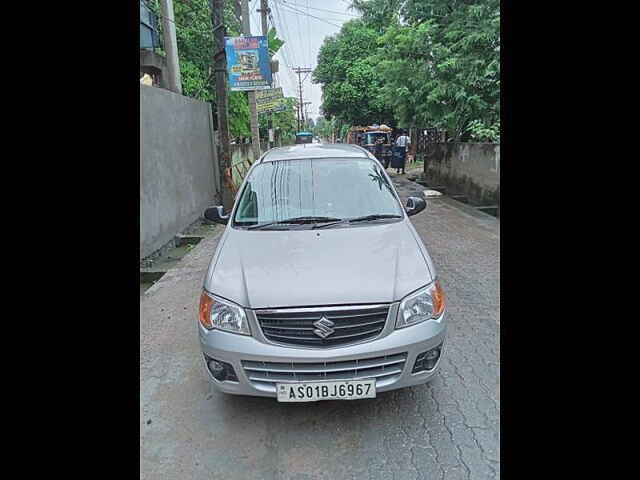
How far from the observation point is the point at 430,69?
1027 centimetres

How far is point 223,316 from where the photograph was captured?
2.49 meters

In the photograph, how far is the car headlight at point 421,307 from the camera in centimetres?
243

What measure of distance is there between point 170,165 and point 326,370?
606 centimetres

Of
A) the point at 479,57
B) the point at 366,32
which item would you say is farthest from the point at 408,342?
the point at 366,32

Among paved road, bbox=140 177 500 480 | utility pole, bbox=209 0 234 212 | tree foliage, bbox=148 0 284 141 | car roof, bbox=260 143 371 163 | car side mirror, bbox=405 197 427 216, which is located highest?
tree foliage, bbox=148 0 284 141

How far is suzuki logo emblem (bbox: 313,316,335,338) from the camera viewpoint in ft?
7.66

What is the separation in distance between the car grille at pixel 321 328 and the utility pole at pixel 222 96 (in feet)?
23.6

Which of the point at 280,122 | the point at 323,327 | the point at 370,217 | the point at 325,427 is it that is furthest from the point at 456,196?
the point at 280,122

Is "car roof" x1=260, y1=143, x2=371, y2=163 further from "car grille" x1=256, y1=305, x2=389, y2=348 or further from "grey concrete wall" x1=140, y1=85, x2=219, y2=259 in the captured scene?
"grey concrete wall" x1=140, y1=85, x2=219, y2=259

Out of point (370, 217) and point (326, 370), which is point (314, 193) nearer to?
point (370, 217)

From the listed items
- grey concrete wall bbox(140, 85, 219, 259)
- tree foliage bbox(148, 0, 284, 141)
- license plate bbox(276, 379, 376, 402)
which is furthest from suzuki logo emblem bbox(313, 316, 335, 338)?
tree foliage bbox(148, 0, 284, 141)

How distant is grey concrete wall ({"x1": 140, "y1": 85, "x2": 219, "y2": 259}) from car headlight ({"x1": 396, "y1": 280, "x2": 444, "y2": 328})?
→ 15.4 feet

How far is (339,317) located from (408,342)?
0.42m

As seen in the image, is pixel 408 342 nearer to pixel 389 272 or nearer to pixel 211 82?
pixel 389 272
